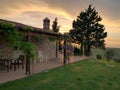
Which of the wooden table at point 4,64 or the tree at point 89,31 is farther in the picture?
the tree at point 89,31

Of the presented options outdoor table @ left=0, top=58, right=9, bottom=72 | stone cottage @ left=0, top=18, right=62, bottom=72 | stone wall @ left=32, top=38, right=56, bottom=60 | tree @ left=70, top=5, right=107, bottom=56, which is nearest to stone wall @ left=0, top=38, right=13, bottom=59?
stone cottage @ left=0, top=18, right=62, bottom=72

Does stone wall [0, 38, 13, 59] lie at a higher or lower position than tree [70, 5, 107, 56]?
lower

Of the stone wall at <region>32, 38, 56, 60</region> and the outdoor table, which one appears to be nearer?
the outdoor table

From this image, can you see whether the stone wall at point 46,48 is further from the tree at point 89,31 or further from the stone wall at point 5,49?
the tree at point 89,31

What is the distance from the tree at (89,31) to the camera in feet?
111

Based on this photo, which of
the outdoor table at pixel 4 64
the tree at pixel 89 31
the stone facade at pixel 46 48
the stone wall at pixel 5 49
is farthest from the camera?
the tree at pixel 89 31

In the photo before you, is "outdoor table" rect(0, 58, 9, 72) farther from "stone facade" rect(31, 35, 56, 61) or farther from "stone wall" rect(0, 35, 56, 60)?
"stone facade" rect(31, 35, 56, 61)

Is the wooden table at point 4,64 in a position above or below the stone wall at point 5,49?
below

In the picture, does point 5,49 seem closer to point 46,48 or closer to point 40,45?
point 40,45

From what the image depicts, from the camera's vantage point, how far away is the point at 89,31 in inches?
1318

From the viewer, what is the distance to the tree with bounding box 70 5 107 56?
→ 33.7 metres

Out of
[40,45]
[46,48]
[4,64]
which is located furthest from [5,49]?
[46,48]

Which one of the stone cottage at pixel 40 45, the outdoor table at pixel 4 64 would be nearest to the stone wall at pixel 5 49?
the stone cottage at pixel 40 45

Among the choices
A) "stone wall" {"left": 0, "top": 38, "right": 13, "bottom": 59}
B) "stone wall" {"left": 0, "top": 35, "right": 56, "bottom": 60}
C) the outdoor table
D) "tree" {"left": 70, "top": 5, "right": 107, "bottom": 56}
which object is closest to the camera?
the outdoor table
